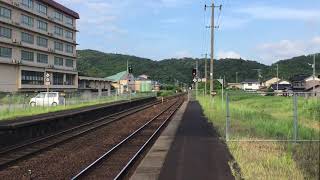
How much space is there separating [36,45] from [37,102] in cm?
4427

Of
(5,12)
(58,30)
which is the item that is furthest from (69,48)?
(5,12)

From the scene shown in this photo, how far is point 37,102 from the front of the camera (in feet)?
160

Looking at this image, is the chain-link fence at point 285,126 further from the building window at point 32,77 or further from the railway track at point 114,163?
the building window at point 32,77

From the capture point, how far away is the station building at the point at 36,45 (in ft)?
259

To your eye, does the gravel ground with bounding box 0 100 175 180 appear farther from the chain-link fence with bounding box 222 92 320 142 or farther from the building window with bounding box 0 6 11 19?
the building window with bounding box 0 6 11 19

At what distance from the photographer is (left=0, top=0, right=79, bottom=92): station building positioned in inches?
3113

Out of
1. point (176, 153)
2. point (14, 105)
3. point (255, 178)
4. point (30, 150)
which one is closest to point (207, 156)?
point (176, 153)

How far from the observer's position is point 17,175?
12734mm

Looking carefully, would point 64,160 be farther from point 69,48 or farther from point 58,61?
point 69,48

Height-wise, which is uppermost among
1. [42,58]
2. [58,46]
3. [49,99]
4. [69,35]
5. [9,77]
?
[69,35]

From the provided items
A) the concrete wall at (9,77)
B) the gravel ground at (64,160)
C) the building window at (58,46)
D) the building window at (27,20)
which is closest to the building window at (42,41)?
the building window at (27,20)

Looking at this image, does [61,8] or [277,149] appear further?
[61,8]

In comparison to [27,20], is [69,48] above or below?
below

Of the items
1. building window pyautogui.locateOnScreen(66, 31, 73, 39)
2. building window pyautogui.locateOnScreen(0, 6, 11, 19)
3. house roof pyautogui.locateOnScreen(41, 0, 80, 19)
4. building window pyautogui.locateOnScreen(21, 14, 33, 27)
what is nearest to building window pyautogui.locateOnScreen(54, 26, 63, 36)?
house roof pyautogui.locateOnScreen(41, 0, 80, 19)
